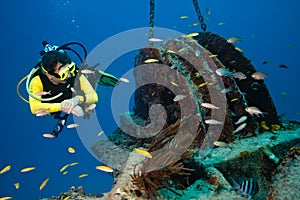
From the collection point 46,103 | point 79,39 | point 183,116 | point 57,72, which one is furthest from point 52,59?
point 79,39

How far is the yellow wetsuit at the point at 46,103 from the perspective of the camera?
4879 mm

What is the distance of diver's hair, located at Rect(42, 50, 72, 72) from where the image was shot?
16.6ft

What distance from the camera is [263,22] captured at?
10319 cm

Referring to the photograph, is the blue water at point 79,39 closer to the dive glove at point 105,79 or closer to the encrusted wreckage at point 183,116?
the encrusted wreckage at point 183,116

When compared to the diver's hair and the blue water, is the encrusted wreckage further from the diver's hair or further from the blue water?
the blue water

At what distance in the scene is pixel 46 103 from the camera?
16.6 feet

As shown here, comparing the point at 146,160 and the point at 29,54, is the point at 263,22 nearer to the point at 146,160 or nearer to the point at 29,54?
the point at 29,54

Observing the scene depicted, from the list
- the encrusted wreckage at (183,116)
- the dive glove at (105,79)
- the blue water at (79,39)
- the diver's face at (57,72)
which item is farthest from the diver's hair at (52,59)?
the blue water at (79,39)

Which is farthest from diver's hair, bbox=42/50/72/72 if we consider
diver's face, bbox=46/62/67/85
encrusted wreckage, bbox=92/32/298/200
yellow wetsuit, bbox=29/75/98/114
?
encrusted wreckage, bbox=92/32/298/200

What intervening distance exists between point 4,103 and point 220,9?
261ft

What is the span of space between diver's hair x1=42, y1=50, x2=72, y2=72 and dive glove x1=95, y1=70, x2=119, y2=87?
3.04ft

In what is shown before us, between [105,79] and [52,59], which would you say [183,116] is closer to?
[105,79]

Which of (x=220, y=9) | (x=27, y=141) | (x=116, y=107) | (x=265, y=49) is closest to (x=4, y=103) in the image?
(x=27, y=141)

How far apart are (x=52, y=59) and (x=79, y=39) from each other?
96991 mm
